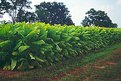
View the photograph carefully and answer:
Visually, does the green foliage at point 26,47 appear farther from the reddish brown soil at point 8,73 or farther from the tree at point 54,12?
the tree at point 54,12

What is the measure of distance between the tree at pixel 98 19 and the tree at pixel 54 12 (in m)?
7.68

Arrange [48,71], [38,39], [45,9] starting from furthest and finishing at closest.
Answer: [45,9], [38,39], [48,71]

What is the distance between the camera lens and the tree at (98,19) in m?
95.8

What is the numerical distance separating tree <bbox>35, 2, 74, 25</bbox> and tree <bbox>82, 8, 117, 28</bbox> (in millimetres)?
7678

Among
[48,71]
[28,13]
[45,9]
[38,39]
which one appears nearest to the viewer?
[48,71]

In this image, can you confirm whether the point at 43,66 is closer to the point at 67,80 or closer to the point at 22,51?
the point at 22,51

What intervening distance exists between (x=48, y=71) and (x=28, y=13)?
221 feet

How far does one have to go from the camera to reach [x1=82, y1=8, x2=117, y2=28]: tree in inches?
3770

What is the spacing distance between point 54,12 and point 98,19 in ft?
50.9

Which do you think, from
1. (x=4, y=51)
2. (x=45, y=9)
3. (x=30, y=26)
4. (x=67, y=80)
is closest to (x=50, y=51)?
(x=30, y=26)

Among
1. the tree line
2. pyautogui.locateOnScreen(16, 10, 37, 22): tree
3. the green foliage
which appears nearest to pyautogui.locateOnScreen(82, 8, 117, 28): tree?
the tree line

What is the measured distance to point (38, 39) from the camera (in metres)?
12.6

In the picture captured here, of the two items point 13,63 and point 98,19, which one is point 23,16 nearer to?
point 98,19

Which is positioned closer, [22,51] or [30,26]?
[22,51]
